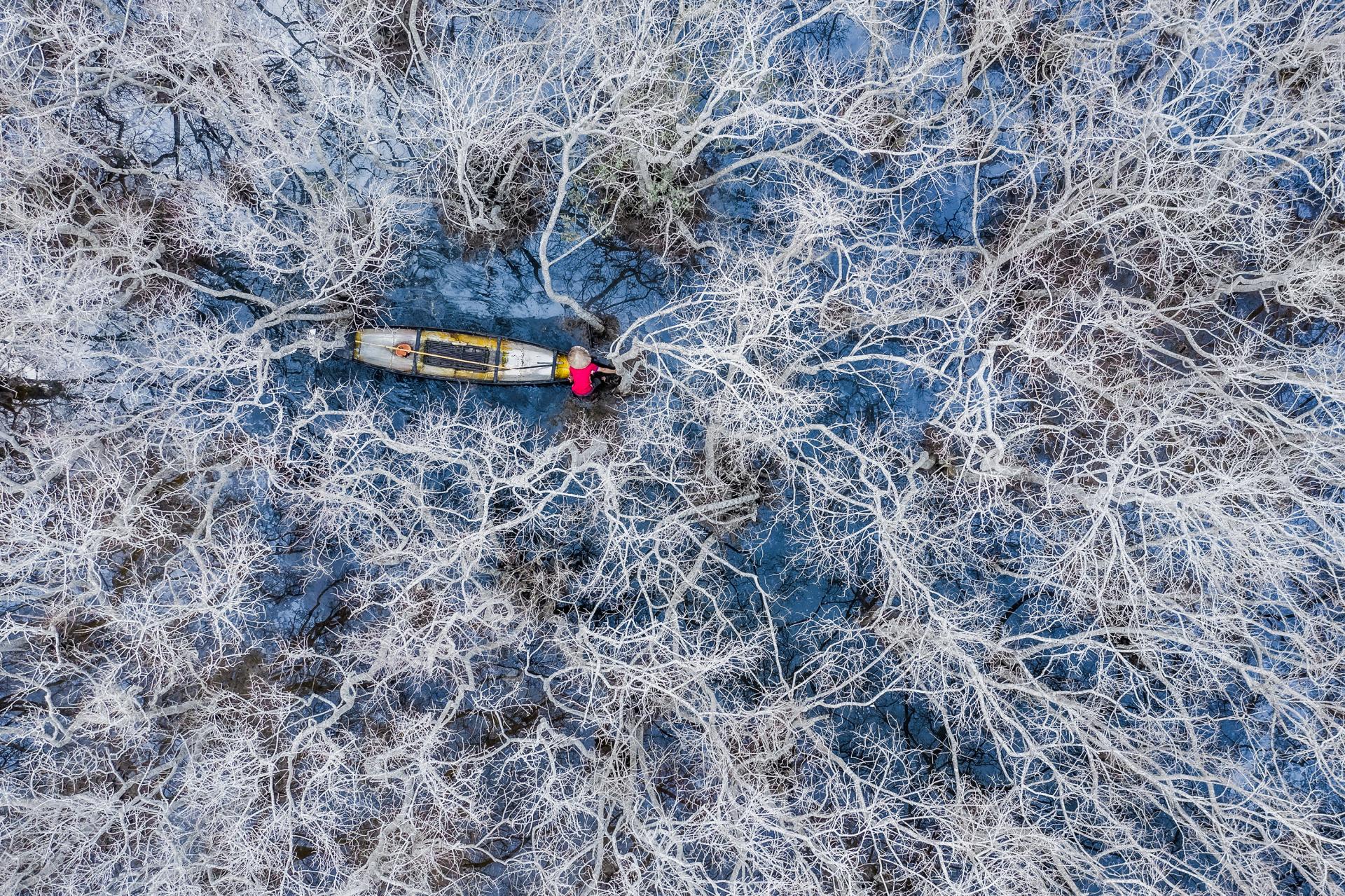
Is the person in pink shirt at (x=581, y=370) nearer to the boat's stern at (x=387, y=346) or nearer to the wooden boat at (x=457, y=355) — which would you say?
the wooden boat at (x=457, y=355)

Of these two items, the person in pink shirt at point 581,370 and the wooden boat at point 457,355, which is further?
the wooden boat at point 457,355

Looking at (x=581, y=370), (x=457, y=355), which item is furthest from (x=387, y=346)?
(x=581, y=370)

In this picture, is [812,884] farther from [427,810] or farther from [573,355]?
[573,355]

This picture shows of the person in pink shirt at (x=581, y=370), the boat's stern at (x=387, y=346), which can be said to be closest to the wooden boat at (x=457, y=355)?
the boat's stern at (x=387, y=346)

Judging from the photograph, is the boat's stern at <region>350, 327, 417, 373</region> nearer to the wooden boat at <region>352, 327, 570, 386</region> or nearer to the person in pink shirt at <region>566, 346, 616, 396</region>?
the wooden boat at <region>352, 327, 570, 386</region>

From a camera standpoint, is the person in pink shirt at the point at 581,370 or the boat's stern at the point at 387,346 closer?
the person in pink shirt at the point at 581,370

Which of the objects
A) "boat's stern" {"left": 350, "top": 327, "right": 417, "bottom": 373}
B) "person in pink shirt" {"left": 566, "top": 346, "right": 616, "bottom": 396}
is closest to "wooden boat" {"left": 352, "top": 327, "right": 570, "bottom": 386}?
"boat's stern" {"left": 350, "top": 327, "right": 417, "bottom": 373}

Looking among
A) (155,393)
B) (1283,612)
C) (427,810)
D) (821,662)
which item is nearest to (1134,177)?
(1283,612)

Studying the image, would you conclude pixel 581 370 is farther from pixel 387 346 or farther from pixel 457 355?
pixel 387 346
